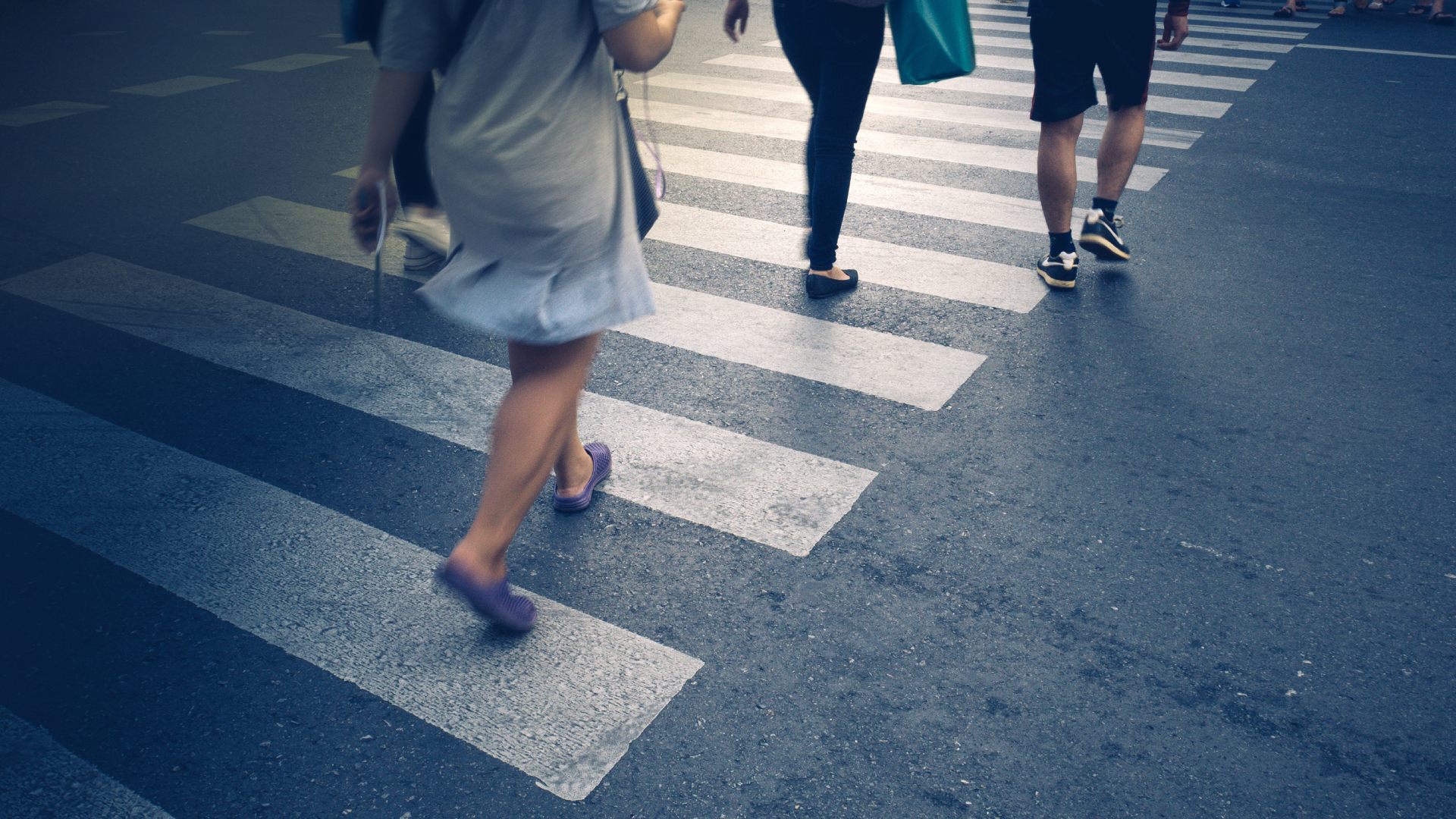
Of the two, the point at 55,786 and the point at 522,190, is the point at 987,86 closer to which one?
the point at 522,190

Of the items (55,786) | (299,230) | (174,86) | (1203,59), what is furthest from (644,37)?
(1203,59)

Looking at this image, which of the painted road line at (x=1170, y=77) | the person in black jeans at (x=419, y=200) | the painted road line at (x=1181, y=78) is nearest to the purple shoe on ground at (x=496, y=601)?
the person in black jeans at (x=419, y=200)

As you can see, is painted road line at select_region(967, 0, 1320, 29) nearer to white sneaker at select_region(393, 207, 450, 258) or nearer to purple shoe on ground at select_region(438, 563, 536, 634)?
white sneaker at select_region(393, 207, 450, 258)

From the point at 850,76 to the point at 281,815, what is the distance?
3.07 m

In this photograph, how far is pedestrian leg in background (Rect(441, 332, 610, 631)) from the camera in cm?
225

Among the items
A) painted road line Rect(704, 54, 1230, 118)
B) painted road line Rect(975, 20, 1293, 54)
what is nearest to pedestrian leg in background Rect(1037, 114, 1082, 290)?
painted road line Rect(704, 54, 1230, 118)

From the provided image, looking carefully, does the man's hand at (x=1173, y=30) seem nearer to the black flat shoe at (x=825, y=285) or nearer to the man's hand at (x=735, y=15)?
the black flat shoe at (x=825, y=285)

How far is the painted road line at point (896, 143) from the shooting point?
19.4ft

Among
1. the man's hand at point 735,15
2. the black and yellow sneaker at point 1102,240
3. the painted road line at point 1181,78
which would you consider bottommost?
the painted road line at point 1181,78

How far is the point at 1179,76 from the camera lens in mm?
8039

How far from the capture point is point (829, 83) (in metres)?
3.93

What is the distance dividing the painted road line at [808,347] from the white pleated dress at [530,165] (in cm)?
116

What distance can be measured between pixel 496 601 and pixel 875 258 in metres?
2.95

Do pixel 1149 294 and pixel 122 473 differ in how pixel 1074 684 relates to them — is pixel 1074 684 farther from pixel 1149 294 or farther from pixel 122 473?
pixel 122 473
